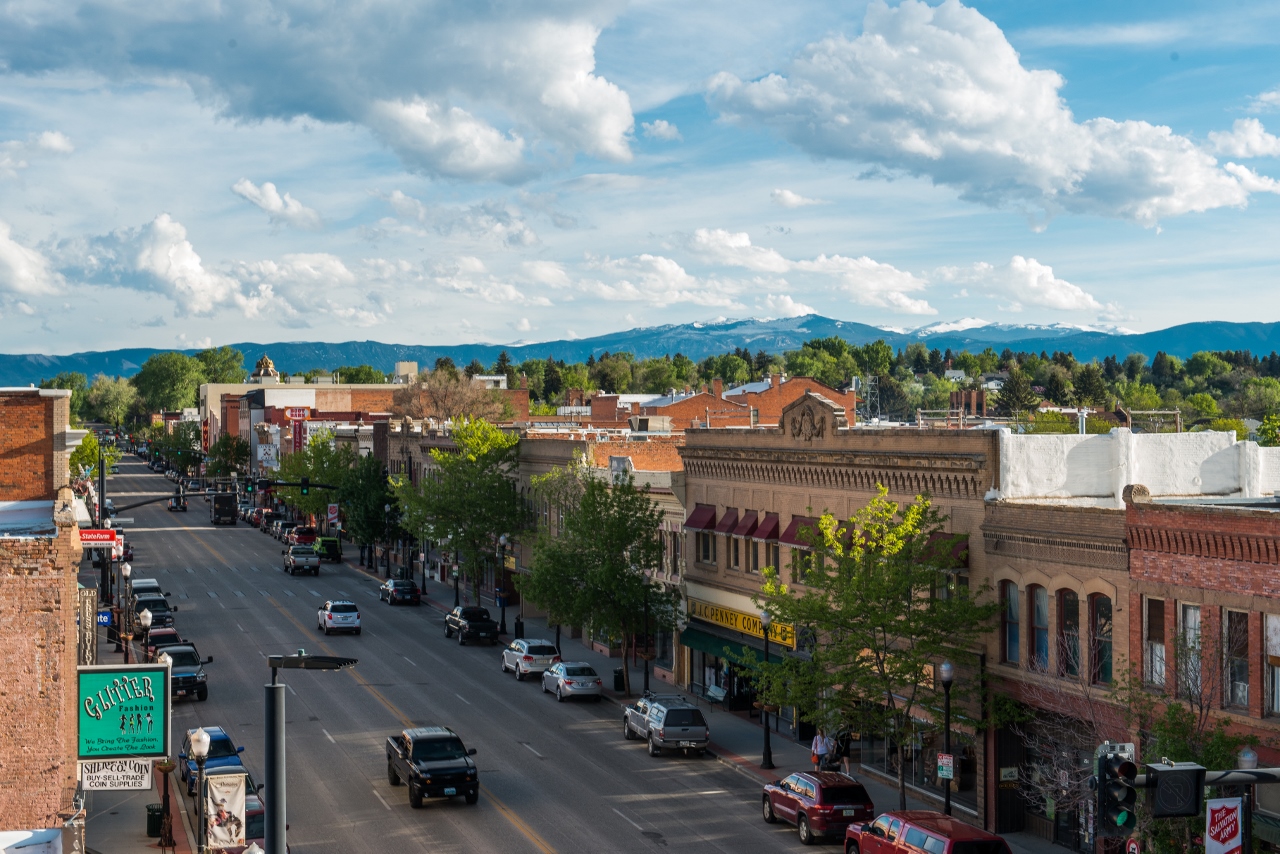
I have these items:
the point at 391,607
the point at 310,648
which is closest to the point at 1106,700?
the point at 310,648

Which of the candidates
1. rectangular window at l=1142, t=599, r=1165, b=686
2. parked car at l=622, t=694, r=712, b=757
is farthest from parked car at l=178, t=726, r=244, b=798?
rectangular window at l=1142, t=599, r=1165, b=686

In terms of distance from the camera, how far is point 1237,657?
25625mm

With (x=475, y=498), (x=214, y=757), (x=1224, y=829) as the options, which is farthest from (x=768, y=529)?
(x=475, y=498)

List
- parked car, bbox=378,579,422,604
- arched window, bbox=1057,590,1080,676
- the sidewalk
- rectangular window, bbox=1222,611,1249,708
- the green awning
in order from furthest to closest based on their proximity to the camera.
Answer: parked car, bbox=378,579,422,604 → the green awning → the sidewalk → arched window, bbox=1057,590,1080,676 → rectangular window, bbox=1222,611,1249,708

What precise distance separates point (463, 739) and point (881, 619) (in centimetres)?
1504

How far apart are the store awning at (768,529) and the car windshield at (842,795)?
43.3 ft

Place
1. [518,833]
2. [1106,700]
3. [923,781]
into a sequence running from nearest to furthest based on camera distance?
[1106,700] < [518,833] < [923,781]

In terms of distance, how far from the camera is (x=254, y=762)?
37438 mm

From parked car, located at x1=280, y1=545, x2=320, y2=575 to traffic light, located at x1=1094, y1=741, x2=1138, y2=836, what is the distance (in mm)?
75749

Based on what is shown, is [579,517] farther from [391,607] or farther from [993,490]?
[391,607]

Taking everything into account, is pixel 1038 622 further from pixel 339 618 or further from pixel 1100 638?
pixel 339 618

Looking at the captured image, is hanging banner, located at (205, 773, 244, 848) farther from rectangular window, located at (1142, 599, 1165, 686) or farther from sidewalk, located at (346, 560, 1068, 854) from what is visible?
rectangular window, located at (1142, 599, 1165, 686)

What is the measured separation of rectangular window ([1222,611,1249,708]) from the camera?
83.9 feet

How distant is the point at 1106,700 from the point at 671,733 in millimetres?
14192
